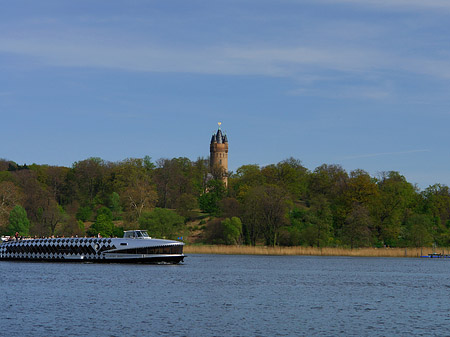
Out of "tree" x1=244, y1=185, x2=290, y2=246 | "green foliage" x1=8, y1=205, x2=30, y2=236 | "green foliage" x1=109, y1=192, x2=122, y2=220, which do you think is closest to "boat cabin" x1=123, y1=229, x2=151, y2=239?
"tree" x1=244, y1=185, x2=290, y2=246

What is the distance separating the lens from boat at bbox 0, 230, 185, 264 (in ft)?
297

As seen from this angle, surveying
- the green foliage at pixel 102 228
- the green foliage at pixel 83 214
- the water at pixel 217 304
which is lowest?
the water at pixel 217 304

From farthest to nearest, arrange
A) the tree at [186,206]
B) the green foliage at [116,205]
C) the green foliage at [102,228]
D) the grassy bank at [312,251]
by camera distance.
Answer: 1. the green foliage at [116,205]
2. the tree at [186,206]
3. the green foliage at [102,228]
4. the grassy bank at [312,251]

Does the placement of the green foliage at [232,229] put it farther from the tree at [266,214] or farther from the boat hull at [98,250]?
the boat hull at [98,250]

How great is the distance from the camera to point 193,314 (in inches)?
1726

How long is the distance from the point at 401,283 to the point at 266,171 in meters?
125

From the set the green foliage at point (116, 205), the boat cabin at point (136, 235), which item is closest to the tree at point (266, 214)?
the green foliage at point (116, 205)

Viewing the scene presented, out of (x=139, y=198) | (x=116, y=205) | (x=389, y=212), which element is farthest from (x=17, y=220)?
(x=389, y=212)

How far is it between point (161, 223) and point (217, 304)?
297 feet

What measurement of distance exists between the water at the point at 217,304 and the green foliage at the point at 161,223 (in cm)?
5750

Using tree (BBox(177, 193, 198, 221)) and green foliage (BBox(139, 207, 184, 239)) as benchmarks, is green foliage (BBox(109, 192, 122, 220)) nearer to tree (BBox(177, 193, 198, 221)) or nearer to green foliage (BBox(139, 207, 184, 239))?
tree (BBox(177, 193, 198, 221))

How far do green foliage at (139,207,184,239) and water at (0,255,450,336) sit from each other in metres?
57.5

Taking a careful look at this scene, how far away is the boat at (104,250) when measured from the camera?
297ft

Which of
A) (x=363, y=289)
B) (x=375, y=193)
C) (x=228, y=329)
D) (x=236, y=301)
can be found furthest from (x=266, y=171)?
(x=228, y=329)
